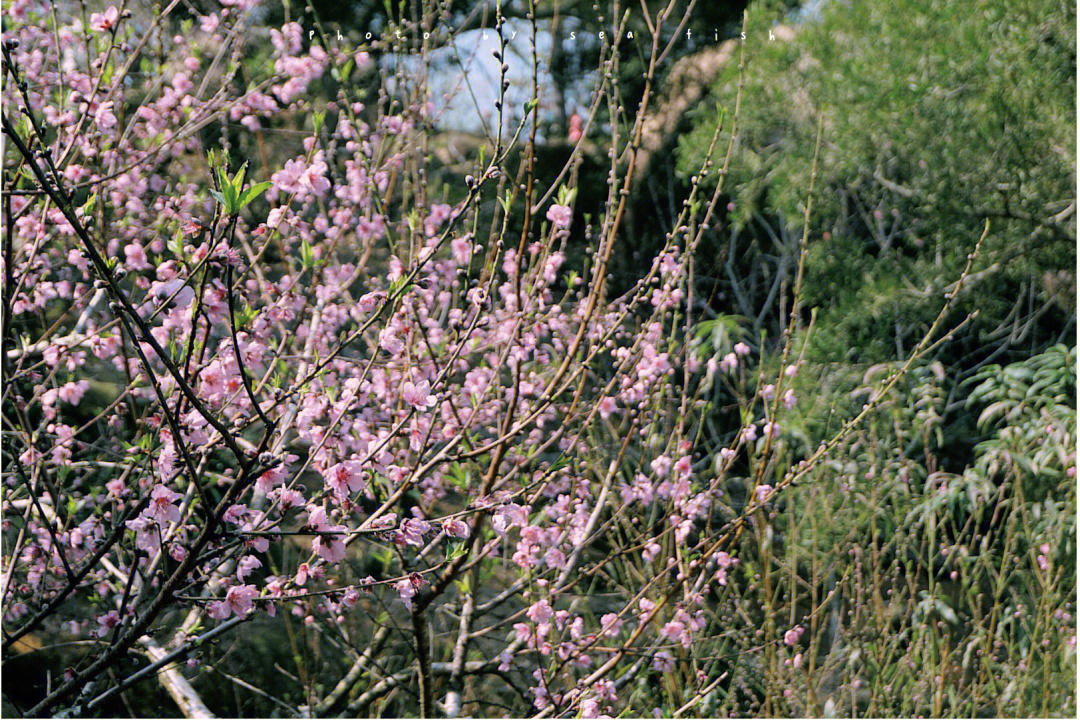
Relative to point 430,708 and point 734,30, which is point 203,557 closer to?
point 430,708

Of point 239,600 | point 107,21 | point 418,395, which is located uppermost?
point 107,21

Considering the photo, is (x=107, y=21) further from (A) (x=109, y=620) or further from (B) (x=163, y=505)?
(A) (x=109, y=620)

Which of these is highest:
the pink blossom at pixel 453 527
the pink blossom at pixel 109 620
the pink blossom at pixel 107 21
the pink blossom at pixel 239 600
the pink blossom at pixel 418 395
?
the pink blossom at pixel 107 21

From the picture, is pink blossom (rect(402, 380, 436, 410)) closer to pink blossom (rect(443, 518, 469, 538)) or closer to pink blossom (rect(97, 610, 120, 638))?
pink blossom (rect(443, 518, 469, 538))

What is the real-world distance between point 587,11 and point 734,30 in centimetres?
81

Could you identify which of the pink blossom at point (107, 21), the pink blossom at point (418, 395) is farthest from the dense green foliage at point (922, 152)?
the pink blossom at point (418, 395)

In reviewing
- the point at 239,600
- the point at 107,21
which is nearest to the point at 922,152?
the point at 107,21

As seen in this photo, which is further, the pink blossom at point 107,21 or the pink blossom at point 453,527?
the pink blossom at point 107,21

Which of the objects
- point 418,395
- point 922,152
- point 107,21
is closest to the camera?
point 418,395

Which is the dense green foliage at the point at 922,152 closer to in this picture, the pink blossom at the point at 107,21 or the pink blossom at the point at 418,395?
the pink blossom at the point at 107,21

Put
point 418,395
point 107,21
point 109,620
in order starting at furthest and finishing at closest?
point 109,620, point 107,21, point 418,395

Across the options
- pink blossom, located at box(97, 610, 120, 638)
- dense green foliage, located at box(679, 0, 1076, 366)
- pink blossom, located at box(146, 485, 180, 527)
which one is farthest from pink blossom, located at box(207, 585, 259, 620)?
dense green foliage, located at box(679, 0, 1076, 366)

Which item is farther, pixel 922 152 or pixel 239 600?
pixel 922 152

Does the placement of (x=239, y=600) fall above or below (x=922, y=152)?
below
